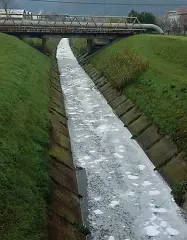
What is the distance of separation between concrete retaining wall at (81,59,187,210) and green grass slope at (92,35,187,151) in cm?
43

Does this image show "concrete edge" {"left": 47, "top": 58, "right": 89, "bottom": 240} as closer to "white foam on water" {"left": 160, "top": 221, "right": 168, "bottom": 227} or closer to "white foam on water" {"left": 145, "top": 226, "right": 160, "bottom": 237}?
"white foam on water" {"left": 145, "top": 226, "right": 160, "bottom": 237}

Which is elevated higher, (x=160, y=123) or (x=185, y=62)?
(x=185, y=62)

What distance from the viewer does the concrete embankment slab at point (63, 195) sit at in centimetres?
1165

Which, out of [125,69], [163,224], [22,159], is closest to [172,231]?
[163,224]

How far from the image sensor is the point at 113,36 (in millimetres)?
56656

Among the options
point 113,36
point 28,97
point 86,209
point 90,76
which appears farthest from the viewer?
point 113,36

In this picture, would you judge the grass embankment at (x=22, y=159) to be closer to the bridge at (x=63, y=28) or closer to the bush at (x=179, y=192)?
the bush at (x=179, y=192)

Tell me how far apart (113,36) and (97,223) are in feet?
155

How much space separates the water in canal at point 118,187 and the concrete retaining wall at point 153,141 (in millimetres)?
392

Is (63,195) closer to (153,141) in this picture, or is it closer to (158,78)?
(153,141)

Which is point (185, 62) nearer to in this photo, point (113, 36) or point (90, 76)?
point (90, 76)

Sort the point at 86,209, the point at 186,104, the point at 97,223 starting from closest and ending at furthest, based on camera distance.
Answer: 1. the point at 97,223
2. the point at 86,209
3. the point at 186,104

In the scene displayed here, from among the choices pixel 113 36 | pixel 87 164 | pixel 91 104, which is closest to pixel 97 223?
pixel 87 164

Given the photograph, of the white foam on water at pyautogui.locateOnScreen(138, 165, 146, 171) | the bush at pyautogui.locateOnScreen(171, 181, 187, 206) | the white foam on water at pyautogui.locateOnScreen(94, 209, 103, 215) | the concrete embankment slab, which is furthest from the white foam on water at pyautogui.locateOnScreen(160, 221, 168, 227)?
the white foam on water at pyautogui.locateOnScreen(138, 165, 146, 171)
